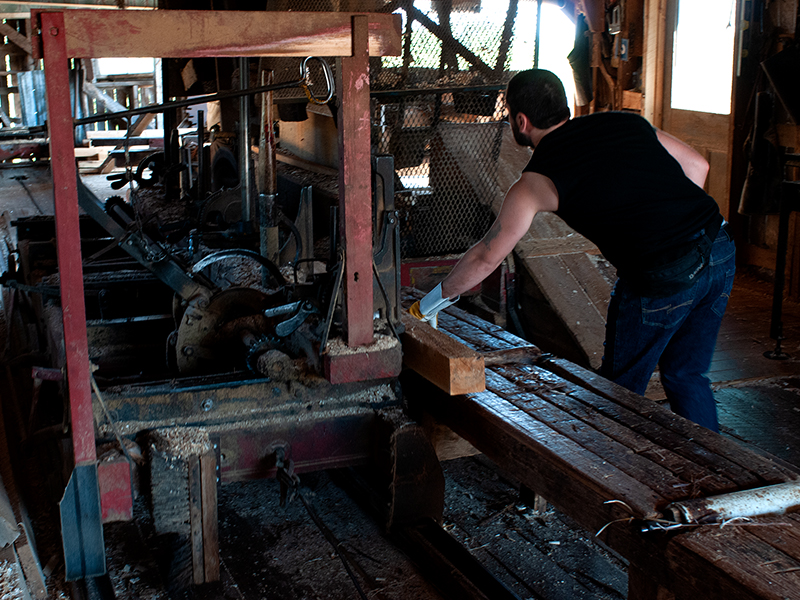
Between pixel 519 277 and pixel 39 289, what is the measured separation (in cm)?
289

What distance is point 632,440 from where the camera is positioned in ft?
7.79

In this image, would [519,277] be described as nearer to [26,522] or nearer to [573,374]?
[573,374]

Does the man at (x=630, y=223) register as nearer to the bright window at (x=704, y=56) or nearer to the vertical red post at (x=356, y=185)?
the vertical red post at (x=356, y=185)

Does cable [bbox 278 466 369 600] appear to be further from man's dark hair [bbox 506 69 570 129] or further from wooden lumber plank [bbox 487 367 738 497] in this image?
man's dark hair [bbox 506 69 570 129]

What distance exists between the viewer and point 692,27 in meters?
7.55

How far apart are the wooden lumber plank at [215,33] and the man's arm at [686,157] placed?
116 cm

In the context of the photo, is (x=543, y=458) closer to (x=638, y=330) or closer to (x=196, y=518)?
(x=638, y=330)

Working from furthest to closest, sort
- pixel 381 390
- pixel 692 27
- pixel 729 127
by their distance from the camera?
pixel 692 27, pixel 729 127, pixel 381 390

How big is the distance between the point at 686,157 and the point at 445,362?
122 centimetres

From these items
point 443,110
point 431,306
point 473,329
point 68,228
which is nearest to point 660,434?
point 431,306

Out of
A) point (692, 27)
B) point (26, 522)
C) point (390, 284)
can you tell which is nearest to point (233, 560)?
point (26, 522)

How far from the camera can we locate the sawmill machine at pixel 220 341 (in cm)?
222

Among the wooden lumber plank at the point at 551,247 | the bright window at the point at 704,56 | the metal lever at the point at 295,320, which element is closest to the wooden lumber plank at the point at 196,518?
the metal lever at the point at 295,320

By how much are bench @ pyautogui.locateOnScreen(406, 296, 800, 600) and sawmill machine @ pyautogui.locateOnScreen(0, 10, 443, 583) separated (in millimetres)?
418
